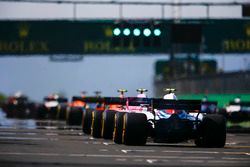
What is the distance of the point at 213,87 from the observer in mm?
90375

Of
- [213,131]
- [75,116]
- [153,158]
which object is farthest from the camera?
[75,116]

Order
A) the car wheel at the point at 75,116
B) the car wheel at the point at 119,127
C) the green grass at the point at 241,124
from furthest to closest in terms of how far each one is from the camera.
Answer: the green grass at the point at 241,124, the car wheel at the point at 75,116, the car wheel at the point at 119,127

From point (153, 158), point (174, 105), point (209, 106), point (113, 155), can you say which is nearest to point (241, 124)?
point (209, 106)

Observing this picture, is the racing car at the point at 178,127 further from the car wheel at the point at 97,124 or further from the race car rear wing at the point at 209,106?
the race car rear wing at the point at 209,106

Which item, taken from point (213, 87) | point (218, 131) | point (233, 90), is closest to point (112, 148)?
point (218, 131)

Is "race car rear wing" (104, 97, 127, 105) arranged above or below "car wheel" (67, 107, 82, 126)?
above

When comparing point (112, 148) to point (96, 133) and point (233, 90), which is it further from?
point (233, 90)

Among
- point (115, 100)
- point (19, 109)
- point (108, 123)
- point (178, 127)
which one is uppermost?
point (115, 100)

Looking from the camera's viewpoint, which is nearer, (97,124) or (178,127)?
(178,127)

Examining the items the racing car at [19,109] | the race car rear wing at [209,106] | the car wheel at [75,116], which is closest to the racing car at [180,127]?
the car wheel at [75,116]

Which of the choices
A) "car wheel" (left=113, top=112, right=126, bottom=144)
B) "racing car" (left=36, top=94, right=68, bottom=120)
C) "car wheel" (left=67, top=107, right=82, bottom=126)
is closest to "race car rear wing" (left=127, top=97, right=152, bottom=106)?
"car wheel" (left=113, top=112, right=126, bottom=144)

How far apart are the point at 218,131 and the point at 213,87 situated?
65332 millimetres

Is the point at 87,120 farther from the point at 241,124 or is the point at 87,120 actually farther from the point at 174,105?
the point at 241,124

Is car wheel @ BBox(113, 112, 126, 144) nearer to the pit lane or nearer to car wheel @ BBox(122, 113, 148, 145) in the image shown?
the pit lane
